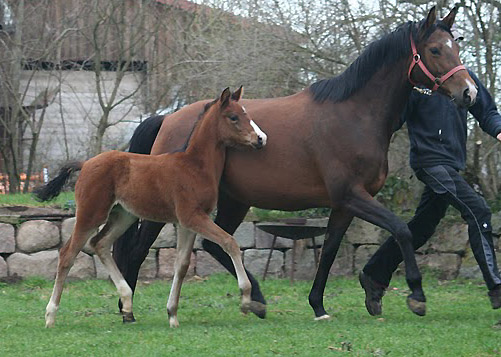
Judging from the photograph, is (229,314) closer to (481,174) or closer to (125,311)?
(125,311)

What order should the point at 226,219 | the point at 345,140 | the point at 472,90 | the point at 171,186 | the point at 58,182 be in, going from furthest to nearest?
the point at 226,219 < the point at 58,182 < the point at 345,140 < the point at 171,186 < the point at 472,90

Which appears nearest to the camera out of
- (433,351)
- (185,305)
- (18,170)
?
(433,351)

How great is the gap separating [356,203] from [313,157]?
58 centimetres

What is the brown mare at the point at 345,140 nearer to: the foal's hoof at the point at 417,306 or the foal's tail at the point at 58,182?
the foal's hoof at the point at 417,306

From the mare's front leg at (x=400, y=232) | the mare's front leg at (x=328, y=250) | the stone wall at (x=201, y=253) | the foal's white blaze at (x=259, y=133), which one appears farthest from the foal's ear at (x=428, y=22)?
the stone wall at (x=201, y=253)

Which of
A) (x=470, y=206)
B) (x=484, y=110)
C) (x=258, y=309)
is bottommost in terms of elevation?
(x=258, y=309)

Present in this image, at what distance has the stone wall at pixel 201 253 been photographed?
35.3 feet

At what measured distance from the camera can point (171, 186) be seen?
280 inches

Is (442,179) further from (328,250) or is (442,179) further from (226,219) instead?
(226,219)

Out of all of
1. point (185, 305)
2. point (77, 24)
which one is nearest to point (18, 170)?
point (77, 24)

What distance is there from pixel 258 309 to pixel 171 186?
132 centimetres

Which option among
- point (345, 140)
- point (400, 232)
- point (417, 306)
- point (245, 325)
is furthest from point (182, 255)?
point (417, 306)

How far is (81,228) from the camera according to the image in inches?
285

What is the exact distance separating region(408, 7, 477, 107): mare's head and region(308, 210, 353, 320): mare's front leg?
1.31 meters
